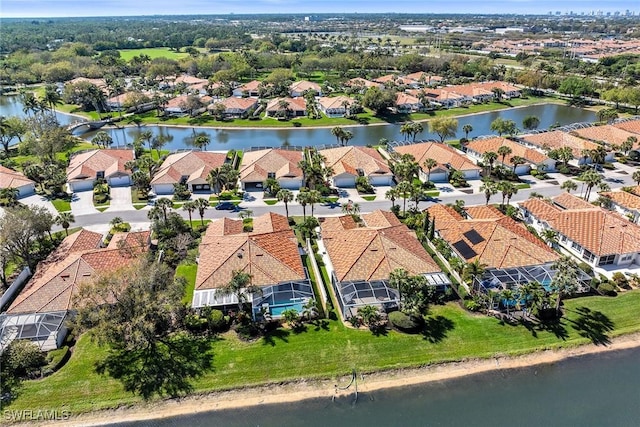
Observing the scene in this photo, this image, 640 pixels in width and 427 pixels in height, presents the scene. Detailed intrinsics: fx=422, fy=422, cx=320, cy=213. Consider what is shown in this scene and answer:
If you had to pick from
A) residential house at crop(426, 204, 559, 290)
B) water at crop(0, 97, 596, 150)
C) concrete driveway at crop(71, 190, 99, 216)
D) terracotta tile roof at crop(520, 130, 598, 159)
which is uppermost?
terracotta tile roof at crop(520, 130, 598, 159)

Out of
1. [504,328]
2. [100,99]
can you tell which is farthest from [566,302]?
[100,99]

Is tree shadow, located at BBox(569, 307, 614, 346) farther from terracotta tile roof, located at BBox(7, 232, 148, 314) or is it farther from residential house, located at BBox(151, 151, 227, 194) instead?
residential house, located at BBox(151, 151, 227, 194)

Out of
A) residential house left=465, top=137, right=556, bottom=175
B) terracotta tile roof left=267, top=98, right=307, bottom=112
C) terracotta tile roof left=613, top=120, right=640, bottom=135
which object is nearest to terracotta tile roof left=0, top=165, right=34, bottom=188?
terracotta tile roof left=267, top=98, right=307, bottom=112

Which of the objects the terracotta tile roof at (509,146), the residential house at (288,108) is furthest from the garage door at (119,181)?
the terracotta tile roof at (509,146)

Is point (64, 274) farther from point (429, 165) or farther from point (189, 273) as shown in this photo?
point (429, 165)

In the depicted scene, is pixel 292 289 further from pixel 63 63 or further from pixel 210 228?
pixel 63 63

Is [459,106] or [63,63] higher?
[63,63]

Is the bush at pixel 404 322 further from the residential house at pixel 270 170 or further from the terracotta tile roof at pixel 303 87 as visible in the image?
the terracotta tile roof at pixel 303 87
